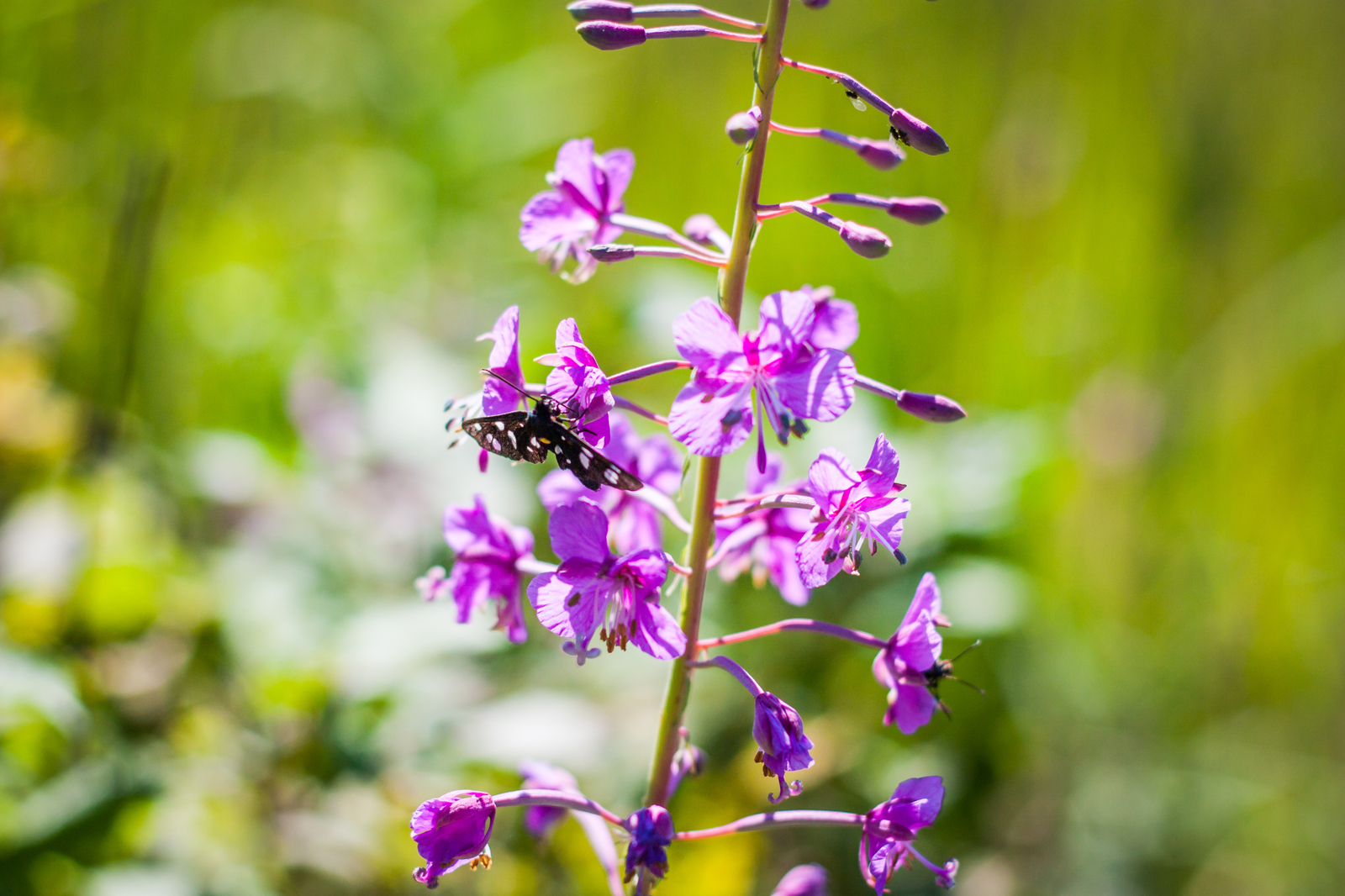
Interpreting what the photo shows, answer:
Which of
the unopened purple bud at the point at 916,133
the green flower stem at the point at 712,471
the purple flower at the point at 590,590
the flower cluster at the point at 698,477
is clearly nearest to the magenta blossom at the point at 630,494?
the flower cluster at the point at 698,477

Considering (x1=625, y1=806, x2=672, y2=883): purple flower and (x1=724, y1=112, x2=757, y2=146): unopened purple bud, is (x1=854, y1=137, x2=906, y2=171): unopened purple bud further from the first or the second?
(x1=625, y1=806, x2=672, y2=883): purple flower

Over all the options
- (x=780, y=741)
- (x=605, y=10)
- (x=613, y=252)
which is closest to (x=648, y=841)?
(x=780, y=741)

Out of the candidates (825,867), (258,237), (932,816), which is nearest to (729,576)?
(932,816)

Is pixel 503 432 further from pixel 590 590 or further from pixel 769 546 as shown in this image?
pixel 769 546

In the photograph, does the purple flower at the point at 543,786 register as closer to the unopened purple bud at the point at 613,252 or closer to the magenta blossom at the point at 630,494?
the magenta blossom at the point at 630,494

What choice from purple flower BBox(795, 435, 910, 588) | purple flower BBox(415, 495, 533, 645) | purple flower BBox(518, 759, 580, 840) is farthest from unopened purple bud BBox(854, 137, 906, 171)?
purple flower BBox(518, 759, 580, 840)

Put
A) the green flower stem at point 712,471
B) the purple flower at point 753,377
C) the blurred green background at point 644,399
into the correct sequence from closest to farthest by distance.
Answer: the purple flower at point 753,377 < the green flower stem at point 712,471 < the blurred green background at point 644,399
